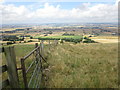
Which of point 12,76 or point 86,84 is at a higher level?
point 12,76

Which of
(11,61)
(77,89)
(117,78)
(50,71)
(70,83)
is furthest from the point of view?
(50,71)

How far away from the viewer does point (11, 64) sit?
2197mm

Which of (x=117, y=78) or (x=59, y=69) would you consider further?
(x=59, y=69)

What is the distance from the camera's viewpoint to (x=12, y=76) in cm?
226

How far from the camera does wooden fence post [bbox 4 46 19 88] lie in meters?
2.12

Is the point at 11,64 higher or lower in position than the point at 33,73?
higher

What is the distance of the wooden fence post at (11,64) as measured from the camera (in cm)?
212

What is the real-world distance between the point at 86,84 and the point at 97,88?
396 millimetres

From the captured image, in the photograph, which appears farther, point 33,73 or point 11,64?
point 33,73

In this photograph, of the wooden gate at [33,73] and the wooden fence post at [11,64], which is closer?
the wooden fence post at [11,64]

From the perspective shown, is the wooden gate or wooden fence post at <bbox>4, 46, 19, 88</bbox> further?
the wooden gate

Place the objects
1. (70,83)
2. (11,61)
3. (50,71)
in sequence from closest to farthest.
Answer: (11,61) → (70,83) → (50,71)

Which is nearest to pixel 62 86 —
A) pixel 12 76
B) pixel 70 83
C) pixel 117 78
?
pixel 70 83

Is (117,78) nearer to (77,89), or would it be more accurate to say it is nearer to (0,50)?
(77,89)
